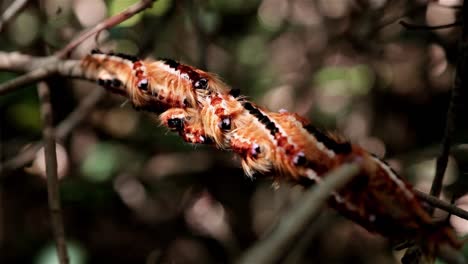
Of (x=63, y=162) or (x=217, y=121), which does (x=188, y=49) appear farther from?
(x=217, y=121)

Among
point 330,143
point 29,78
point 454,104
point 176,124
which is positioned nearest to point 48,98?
point 29,78

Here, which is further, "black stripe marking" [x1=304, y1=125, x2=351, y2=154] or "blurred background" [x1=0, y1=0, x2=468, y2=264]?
"blurred background" [x1=0, y1=0, x2=468, y2=264]

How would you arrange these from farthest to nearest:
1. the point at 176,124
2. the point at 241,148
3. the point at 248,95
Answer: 1. the point at 248,95
2. the point at 176,124
3. the point at 241,148

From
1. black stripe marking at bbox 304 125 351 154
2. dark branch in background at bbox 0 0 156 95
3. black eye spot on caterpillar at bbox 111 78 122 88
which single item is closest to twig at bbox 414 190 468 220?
black stripe marking at bbox 304 125 351 154

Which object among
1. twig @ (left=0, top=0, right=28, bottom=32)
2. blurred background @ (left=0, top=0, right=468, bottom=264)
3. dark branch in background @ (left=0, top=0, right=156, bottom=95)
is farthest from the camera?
blurred background @ (left=0, top=0, right=468, bottom=264)

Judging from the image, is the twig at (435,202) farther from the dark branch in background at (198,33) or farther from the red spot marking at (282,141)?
the dark branch in background at (198,33)

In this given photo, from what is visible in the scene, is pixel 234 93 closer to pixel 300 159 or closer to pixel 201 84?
pixel 201 84

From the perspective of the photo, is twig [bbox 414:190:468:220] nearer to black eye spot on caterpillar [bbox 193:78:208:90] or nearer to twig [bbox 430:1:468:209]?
twig [bbox 430:1:468:209]

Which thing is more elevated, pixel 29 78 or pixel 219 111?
pixel 29 78
